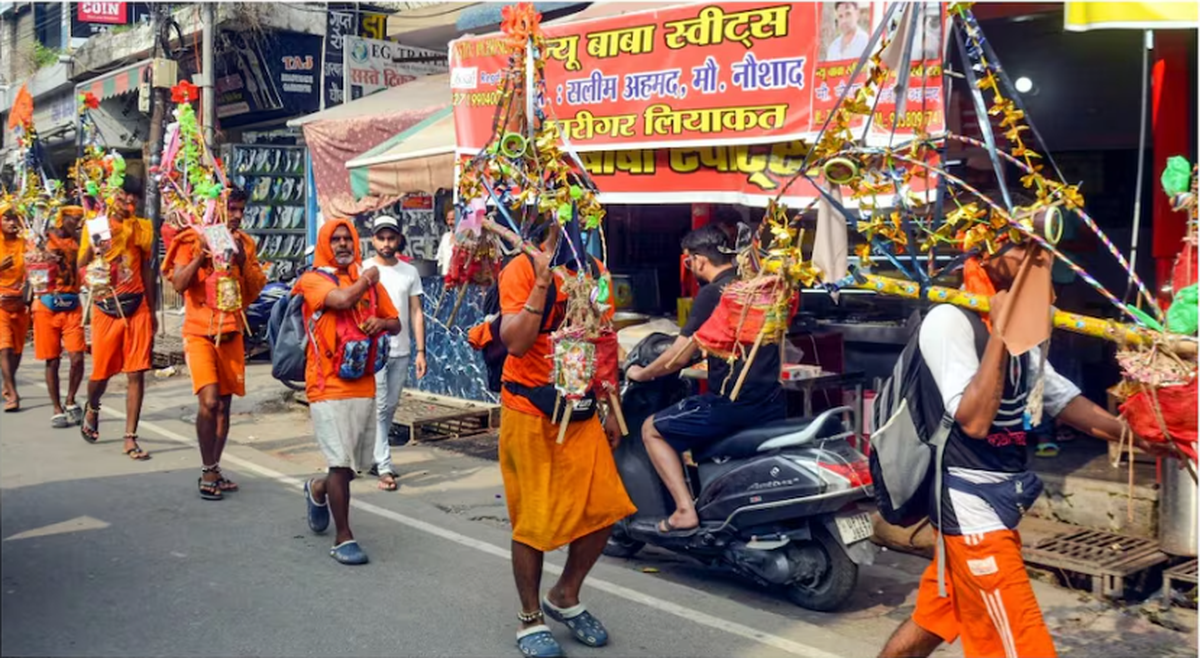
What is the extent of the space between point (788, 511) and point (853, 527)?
0.32m

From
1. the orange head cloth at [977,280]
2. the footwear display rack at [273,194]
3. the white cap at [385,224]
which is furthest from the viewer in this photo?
the footwear display rack at [273,194]

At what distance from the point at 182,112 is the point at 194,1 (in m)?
8.33

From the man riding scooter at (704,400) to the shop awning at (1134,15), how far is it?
1.94m

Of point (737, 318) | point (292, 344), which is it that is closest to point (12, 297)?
point (292, 344)

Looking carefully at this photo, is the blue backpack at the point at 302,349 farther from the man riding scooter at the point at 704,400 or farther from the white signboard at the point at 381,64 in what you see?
the white signboard at the point at 381,64

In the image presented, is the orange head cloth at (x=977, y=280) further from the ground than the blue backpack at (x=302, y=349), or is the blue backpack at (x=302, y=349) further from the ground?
the orange head cloth at (x=977, y=280)

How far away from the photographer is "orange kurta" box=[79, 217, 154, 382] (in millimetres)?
8508

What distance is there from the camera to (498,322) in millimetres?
4641

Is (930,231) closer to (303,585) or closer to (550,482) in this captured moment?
(550,482)

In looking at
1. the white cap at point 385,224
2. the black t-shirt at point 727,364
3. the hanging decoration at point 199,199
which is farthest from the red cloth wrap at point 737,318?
the hanging decoration at point 199,199

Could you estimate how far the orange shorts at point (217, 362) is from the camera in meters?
7.08

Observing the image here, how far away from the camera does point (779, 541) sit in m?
5.40

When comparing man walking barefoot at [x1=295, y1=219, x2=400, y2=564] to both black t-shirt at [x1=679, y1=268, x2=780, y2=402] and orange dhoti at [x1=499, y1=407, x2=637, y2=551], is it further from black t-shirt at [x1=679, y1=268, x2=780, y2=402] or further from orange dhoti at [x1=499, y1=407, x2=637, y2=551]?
black t-shirt at [x1=679, y1=268, x2=780, y2=402]

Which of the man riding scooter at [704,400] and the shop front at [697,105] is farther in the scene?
the shop front at [697,105]
